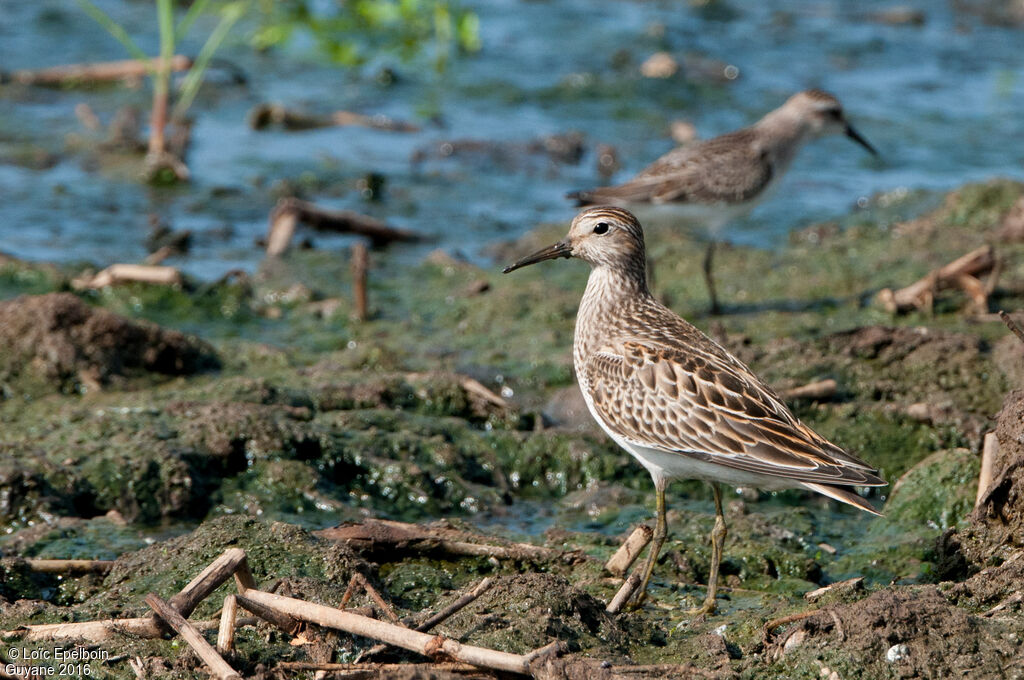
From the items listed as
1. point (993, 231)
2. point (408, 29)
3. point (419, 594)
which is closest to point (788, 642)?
point (419, 594)

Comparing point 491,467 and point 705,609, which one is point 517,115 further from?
point 705,609

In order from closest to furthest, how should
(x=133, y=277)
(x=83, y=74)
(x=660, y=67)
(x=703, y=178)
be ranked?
1. (x=133, y=277)
2. (x=703, y=178)
3. (x=83, y=74)
4. (x=660, y=67)

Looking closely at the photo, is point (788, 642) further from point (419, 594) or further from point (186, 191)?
point (186, 191)

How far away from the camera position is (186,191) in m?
11.5

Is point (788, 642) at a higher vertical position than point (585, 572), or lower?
higher

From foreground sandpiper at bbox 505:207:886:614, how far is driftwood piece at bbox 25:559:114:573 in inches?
84.0

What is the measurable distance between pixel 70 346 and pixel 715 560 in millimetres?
3923

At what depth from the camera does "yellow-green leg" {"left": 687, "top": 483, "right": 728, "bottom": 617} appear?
200 inches

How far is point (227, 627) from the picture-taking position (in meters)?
4.25

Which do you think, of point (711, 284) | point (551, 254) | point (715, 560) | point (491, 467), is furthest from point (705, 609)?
point (711, 284)

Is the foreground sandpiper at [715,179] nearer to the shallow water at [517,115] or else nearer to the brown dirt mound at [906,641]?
the shallow water at [517,115]

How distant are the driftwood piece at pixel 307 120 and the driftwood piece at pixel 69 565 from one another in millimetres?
8343

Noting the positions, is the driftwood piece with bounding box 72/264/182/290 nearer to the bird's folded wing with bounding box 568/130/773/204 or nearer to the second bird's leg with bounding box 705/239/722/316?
the bird's folded wing with bounding box 568/130/773/204

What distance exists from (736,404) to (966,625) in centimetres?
143
